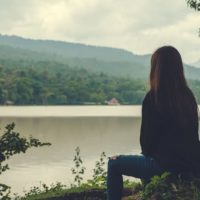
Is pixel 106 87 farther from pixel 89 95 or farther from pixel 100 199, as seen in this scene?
pixel 100 199

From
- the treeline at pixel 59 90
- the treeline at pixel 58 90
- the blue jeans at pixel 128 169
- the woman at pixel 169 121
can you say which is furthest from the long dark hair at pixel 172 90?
the treeline at pixel 58 90

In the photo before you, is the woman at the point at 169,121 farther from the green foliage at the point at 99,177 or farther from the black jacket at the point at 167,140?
the green foliage at the point at 99,177

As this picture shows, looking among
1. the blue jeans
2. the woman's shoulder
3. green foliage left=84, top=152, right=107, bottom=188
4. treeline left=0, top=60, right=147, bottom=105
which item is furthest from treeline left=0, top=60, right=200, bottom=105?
the woman's shoulder

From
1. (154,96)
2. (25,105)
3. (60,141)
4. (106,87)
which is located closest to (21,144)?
(154,96)

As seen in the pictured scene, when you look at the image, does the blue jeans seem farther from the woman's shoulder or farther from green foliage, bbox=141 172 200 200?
the woman's shoulder

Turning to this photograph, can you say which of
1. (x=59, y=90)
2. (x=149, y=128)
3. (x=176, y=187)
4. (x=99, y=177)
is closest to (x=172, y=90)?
(x=149, y=128)

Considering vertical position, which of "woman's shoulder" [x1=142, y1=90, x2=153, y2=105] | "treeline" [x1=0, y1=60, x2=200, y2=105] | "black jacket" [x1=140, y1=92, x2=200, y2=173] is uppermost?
"woman's shoulder" [x1=142, y1=90, x2=153, y2=105]

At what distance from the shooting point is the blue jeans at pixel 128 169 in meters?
5.57

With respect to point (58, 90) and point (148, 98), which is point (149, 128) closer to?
point (148, 98)

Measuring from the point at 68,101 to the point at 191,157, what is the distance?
125398 millimetres

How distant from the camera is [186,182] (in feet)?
18.7

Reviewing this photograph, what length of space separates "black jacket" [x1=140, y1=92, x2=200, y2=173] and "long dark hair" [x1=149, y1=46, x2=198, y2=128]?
0.19 ft

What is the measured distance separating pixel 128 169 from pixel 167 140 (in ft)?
1.60

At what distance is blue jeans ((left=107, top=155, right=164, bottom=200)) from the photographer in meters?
5.57
